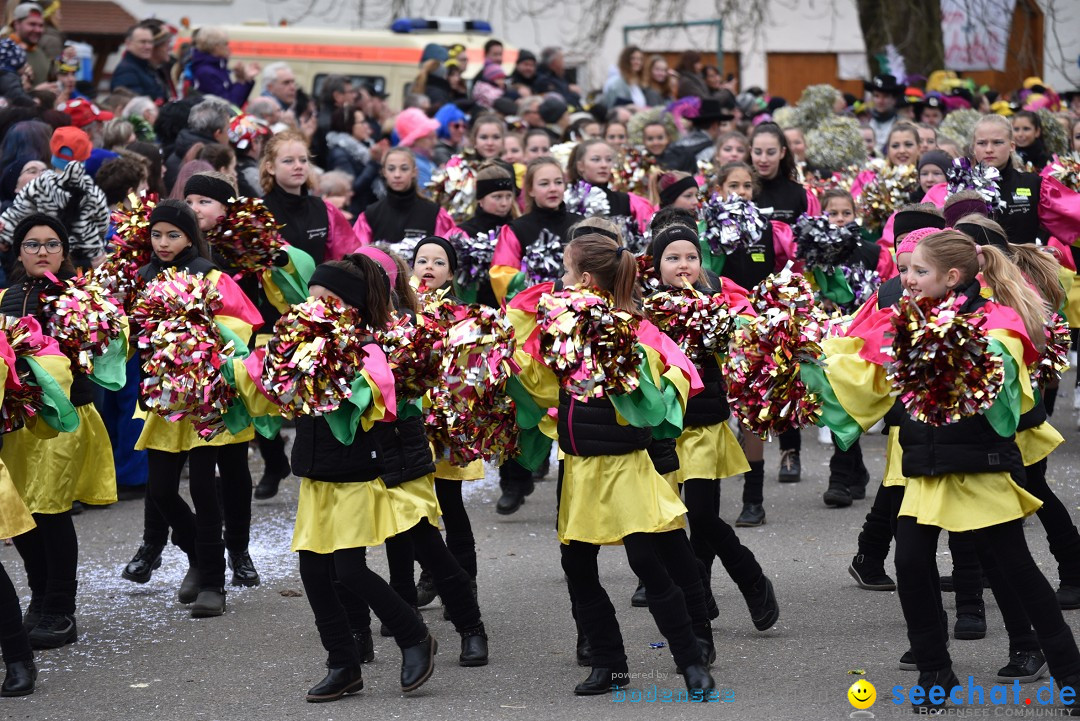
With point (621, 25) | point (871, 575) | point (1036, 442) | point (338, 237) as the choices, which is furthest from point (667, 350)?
point (621, 25)

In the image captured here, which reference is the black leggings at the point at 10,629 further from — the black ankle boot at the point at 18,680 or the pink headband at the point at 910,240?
the pink headband at the point at 910,240

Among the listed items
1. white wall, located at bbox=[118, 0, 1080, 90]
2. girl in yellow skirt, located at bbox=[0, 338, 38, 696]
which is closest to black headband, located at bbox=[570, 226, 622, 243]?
girl in yellow skirt, located at bbox=[0, 338, 38, 696]

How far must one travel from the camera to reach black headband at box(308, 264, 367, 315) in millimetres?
5805

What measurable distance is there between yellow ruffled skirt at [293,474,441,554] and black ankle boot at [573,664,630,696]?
0.95 metres

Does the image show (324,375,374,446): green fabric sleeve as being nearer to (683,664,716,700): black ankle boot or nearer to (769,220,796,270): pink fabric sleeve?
(683,664,716,700): black ankle boot

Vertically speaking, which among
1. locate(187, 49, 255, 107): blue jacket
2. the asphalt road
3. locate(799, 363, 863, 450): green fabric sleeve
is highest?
locate(187, 49, 255, 107): blue jacket

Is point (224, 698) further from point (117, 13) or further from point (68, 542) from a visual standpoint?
point (117, 13)

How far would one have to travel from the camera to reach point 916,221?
724 cm

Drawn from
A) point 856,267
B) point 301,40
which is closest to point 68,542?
point 856,267

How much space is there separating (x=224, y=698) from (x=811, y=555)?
3381 millimetres

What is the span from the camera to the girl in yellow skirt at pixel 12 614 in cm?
586

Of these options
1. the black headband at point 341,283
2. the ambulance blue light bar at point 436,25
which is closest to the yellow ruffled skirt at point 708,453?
the black headband at point 341,283

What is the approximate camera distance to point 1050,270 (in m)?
6.62

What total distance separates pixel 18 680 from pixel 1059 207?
673cm
